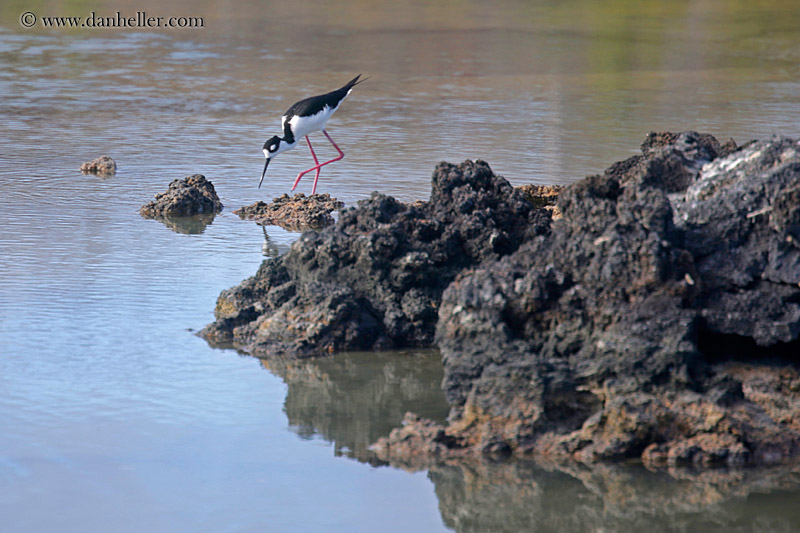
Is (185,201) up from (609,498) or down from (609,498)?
up

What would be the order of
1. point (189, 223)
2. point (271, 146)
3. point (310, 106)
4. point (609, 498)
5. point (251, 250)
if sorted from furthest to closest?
point (310, 106) → point (271, 146) → point (189, 223) → point (251, 250) → point (609, 498)

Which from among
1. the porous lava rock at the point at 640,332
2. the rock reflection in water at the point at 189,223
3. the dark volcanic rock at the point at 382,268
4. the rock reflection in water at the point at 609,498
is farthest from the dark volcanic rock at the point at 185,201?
the rock reflection in water at the point at 609,498

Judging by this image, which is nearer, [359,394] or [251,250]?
[359,394]

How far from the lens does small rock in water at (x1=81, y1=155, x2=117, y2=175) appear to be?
11.1 m

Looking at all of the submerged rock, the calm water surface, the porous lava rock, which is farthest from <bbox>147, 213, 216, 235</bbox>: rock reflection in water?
the porous lava rock

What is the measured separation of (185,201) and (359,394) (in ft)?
14.2

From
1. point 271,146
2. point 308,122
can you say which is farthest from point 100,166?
point 308,122

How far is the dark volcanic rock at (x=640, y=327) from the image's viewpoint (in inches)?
187

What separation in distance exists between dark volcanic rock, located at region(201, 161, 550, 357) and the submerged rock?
2689 mm

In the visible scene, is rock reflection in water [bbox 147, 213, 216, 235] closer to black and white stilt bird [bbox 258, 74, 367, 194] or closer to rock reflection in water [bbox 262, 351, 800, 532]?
black and white stilt bird [bbox 258, 74, 367, 194]

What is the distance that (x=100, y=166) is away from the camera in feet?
36.3

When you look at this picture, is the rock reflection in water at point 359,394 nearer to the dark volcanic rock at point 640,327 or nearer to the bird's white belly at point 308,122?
the dark volcanic rock at point 640,327

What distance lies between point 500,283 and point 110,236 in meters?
4.48

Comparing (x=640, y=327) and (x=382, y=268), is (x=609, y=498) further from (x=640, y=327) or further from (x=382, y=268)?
(x=382, y=268)
